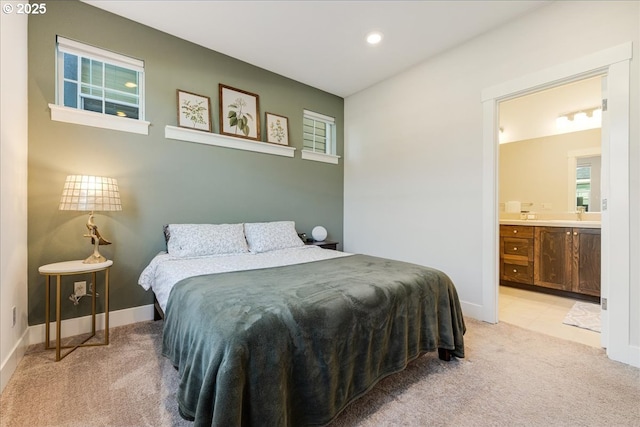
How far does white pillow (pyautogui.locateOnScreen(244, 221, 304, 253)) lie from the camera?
9.62ft

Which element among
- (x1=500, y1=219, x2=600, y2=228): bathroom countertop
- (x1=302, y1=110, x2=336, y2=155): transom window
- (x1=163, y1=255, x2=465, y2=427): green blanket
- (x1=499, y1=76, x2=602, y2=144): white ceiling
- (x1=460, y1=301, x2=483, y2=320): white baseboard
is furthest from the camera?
(x1=302, y1=110, x2=336, y2=155): transom window

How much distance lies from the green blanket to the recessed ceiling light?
236 centimetres

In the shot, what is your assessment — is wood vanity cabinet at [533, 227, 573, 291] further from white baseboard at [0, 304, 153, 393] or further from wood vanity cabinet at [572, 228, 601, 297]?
white baseboard at [0, 304, 153, 393]

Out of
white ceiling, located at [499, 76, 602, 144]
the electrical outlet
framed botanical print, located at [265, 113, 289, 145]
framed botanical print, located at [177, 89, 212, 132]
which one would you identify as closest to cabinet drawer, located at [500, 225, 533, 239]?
white ceiling, located at [499, 76, 602, 144]

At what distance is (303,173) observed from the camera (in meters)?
3.92

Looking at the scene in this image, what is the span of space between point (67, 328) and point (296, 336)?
2.33m

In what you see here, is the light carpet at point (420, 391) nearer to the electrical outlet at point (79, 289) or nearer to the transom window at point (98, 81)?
the electrical outlet at point (79, 289)

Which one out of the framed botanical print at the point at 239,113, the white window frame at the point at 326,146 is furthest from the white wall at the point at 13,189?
the white window frame at the point at 326,146

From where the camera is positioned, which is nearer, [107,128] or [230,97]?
[107,128]

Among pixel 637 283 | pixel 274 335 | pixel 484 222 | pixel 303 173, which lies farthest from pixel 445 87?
pixel 274 335

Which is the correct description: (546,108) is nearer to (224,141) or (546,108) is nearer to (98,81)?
(224,141)

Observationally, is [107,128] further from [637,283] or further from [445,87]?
[637,283]

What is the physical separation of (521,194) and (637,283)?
2743 mm

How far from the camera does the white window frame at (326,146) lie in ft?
13.1
